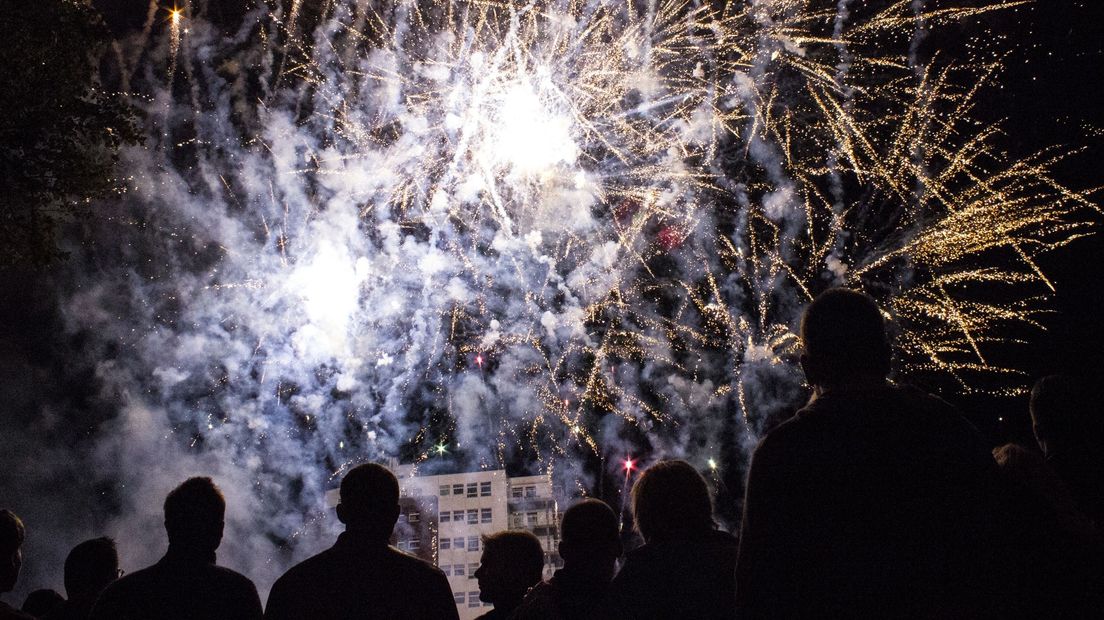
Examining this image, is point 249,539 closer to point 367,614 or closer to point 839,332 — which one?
point 367,614

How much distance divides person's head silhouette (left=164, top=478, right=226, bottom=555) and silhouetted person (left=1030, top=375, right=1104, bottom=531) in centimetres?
410

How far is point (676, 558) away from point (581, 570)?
655 millimetres

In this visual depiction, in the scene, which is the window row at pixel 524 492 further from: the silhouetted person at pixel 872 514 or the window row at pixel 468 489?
the silhouetted person at pixel 872 514

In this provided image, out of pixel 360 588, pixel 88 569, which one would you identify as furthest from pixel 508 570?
pixel 88 569

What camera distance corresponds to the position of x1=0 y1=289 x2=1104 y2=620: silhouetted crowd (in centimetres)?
208

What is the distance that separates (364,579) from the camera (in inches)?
139

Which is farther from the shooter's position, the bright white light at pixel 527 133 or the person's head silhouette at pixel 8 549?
the bright white light at pixel 527 133

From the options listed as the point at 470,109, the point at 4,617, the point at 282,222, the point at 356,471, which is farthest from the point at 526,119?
the point at 4,617

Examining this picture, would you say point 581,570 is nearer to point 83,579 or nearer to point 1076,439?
point 1076,439

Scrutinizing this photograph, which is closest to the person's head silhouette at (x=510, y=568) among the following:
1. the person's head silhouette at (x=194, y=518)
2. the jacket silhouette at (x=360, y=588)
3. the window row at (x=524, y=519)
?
the jacket silhouette at (x=360, y=588)

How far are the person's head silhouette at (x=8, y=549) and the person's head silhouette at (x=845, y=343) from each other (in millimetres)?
4279

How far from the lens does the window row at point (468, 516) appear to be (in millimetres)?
53312

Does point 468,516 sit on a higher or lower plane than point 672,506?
lower

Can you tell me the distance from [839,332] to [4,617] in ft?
13.3
